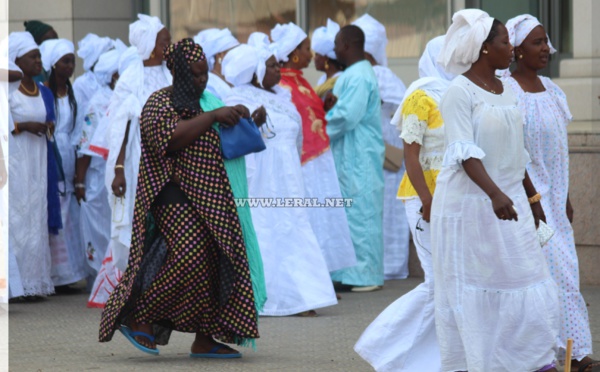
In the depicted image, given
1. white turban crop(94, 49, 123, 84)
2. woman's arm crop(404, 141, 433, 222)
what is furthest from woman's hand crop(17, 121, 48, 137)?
woman's arm crop(404, 141, 433, 222)

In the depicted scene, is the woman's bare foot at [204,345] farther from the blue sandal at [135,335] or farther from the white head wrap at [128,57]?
the white head wrap at [128,57]

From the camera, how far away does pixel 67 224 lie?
472 inches

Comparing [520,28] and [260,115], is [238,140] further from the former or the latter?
[260,115]

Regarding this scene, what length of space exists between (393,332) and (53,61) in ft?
19.4

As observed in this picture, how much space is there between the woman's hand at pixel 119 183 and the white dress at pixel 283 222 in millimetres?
910

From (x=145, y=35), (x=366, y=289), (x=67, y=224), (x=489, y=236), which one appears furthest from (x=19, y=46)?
(x=489, y=236)

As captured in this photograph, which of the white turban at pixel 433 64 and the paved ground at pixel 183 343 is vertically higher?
the white turban at pixel 433 64

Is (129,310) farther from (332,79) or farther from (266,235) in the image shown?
(332,79)

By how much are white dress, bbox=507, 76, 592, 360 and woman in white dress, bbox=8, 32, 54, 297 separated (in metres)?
5.01

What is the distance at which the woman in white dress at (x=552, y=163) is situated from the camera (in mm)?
7035

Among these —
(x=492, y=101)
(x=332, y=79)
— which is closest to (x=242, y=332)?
(x=492, y=101)

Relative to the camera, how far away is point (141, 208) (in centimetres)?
763

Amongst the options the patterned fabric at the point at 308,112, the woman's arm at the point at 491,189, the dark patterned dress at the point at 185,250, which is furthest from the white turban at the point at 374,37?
the woman's arm at the point at 491,189

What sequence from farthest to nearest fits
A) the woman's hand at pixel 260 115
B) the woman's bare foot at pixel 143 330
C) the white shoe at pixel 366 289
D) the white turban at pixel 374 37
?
the white turban at pixel 374 37 → the white shoe at pixel 366 289 → the woman's hand at pixel 260 115 → the woman's bare foot at pixel 143 330
